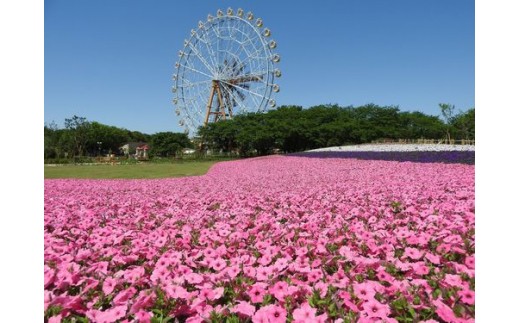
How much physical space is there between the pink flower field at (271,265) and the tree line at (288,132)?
29345 millimetres

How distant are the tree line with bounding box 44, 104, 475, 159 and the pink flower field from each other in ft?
96.3

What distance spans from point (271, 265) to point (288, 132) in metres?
32.5

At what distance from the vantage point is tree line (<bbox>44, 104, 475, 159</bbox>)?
115 ft

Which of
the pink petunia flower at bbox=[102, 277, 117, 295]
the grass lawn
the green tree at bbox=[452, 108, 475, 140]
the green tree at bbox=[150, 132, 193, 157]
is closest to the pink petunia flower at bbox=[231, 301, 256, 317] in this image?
the pink petunia flower at bbox=[102, 277, 117, 295]

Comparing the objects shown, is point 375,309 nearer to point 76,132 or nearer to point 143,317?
point 143,317

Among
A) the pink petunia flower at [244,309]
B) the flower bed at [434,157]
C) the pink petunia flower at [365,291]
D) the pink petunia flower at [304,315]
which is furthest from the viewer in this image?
the flower bed at [434,157]

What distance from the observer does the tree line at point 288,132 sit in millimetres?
34938

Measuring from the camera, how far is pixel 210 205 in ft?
15.7

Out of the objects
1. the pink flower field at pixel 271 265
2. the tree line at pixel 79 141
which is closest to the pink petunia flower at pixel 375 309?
the pink flower field at pixel 271 265

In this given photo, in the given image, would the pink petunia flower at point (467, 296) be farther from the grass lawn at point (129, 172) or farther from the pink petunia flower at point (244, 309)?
the grass lawn at point (129, 172)

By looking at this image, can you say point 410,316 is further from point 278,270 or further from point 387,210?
point 387,210

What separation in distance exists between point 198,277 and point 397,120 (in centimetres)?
5030

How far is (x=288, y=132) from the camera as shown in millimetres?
34438

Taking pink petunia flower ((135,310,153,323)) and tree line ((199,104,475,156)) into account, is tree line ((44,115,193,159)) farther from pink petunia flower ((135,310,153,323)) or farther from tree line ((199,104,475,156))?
pink petunia flower ((135,310,153,323))
